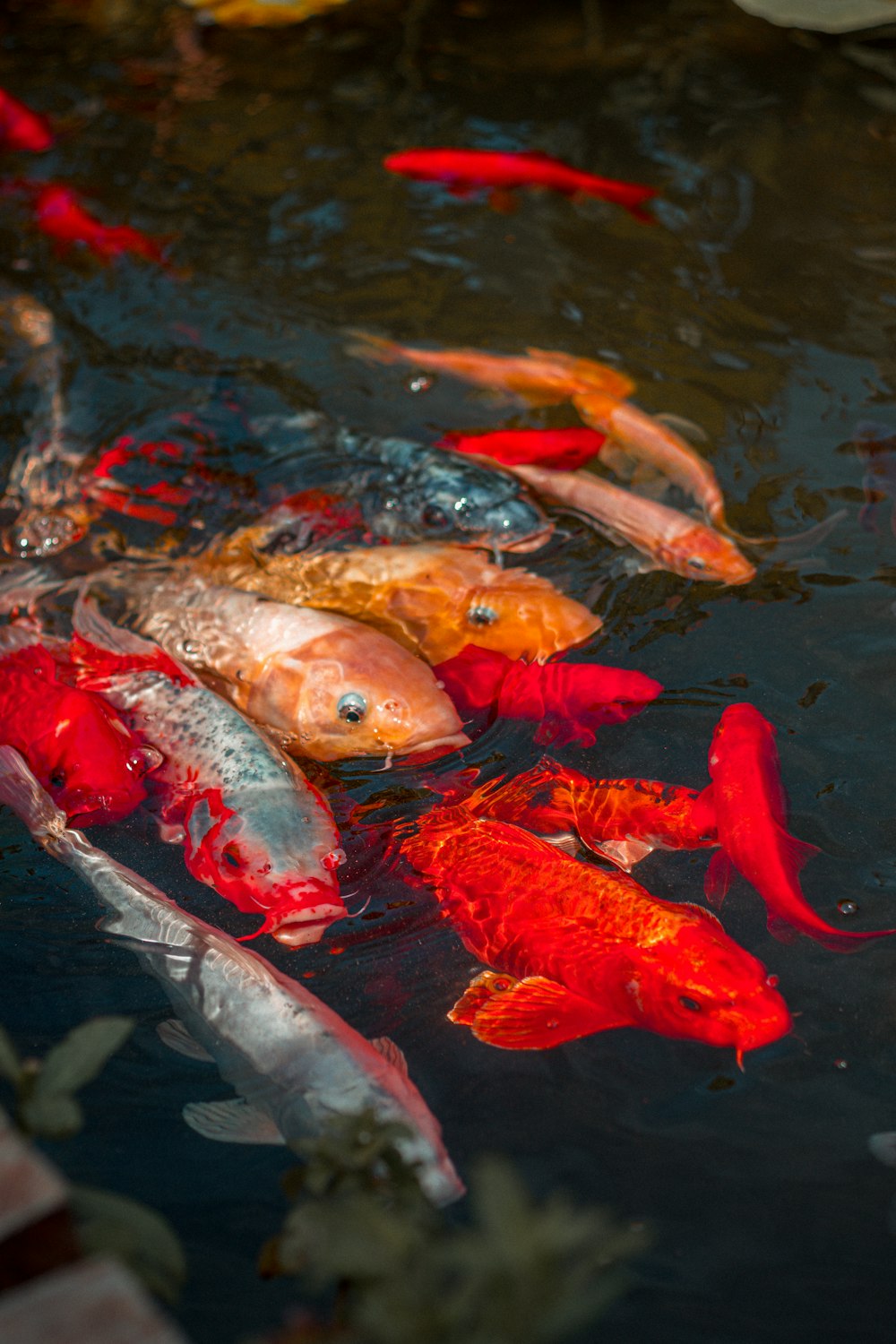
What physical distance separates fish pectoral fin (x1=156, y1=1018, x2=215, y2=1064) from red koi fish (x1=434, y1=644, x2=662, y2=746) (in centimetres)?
141

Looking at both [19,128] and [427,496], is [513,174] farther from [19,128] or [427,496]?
[19,128]

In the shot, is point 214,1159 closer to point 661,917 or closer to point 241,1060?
point 241,1060

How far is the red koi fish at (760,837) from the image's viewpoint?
292cm

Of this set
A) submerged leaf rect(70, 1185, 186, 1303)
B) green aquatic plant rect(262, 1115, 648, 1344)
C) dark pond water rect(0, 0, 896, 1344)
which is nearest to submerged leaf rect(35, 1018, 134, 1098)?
submerged leaf rect(70, 1185, 186, 1303)

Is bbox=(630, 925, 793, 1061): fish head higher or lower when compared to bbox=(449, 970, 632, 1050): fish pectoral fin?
higher

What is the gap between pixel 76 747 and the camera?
11.0ft

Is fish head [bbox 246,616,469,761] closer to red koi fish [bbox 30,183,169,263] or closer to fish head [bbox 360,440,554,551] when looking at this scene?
fish head [bbox 360,440,554,551]

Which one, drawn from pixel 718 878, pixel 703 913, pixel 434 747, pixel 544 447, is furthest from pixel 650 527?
pixel 703 913

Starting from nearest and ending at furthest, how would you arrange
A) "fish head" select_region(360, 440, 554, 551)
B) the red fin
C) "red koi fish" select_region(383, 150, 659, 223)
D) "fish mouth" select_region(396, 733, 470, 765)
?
the red fin < "fish mouth" select_region(396, 733, 470, 765) < "fish head" select_region(360, 440, 554, 551) < "red koi fish" select_region(383, 150, 659, 223)

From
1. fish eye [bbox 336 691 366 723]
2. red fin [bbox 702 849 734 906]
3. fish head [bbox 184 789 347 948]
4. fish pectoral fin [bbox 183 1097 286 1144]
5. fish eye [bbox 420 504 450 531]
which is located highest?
fish eye [bbox 420 504 450 531]

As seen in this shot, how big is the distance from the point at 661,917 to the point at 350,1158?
4.17 feet

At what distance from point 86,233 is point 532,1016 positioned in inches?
198

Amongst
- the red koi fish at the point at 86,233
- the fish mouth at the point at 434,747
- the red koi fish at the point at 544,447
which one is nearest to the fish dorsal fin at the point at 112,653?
the fish mouth at the point at 434,747

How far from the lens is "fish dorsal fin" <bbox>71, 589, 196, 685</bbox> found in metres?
3.73
